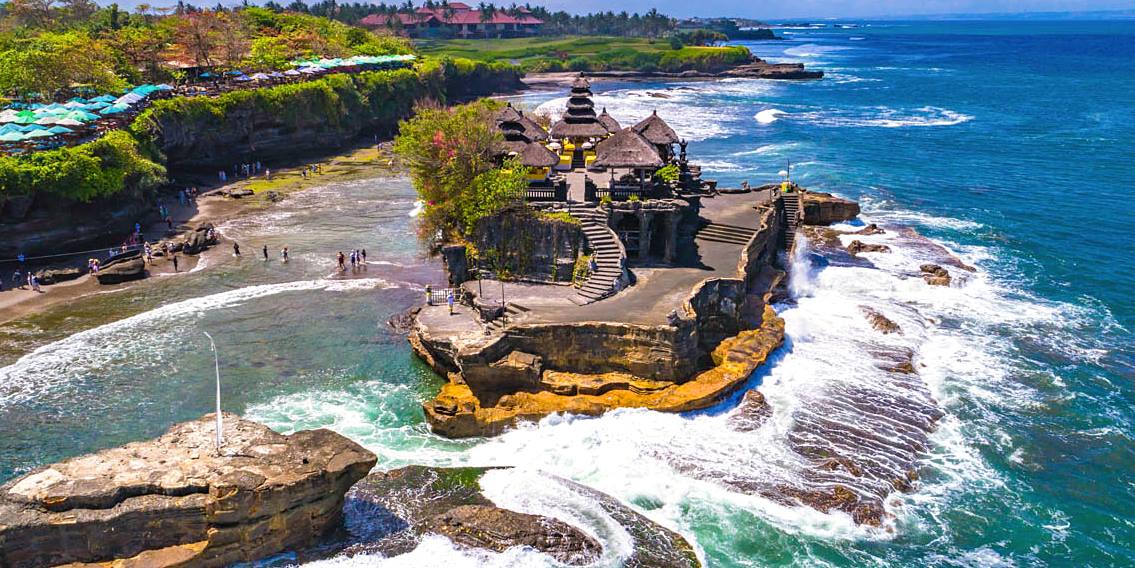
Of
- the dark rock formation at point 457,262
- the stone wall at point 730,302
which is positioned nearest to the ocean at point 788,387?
the stone wall at point 730,302

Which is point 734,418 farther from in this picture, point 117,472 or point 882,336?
point 117,472

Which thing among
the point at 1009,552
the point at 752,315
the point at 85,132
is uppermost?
the point at 85,132

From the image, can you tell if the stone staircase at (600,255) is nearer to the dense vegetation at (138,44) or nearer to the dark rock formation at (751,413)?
the dark rock formation at (751,413)

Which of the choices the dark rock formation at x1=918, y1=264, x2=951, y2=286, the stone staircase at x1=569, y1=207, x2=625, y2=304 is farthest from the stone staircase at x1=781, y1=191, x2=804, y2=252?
the stone staircase at x1=569, y1=207, x2=625, y2=304

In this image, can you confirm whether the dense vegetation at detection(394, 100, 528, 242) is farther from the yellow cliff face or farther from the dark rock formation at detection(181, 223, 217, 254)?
the dark rock formation at detection(181, 223, 217, 254)

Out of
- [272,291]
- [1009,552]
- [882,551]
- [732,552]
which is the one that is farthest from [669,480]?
[272,291]


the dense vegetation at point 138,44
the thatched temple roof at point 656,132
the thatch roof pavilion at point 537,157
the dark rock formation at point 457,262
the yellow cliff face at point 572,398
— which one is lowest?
the yellow cliff face at point 572,398

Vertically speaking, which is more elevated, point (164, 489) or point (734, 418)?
point (164, 489)
